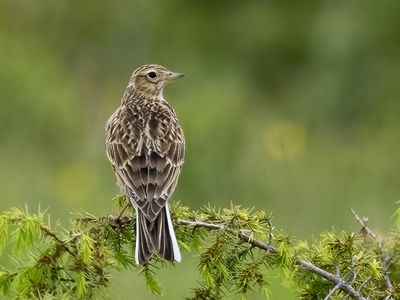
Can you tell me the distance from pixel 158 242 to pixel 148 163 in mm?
1164

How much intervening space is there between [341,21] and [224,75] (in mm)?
1631

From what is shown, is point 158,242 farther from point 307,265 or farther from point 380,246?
point 380,246

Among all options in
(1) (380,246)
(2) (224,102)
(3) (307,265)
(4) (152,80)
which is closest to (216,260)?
(3) (307,265)

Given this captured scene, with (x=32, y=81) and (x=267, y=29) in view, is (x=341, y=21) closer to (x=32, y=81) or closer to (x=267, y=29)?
(x=267, y=29)

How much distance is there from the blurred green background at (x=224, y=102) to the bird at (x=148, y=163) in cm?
97

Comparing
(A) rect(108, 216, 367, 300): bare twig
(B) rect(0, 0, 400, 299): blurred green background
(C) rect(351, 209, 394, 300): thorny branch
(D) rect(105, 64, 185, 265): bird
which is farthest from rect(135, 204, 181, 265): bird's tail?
(B) rect(0, 0, 400, 299): blurred green background

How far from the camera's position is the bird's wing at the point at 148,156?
6027 mm

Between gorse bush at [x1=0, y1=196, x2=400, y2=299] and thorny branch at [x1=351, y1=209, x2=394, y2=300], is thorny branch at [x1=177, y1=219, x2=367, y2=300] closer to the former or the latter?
gorse bush at [x1=0, y1=196, x2=400, y2=299]

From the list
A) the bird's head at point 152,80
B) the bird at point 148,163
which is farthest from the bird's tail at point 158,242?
the bird's head at point 152,80

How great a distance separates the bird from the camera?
533 centimetres

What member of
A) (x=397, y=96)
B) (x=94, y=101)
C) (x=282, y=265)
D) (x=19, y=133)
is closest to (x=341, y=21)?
(x=397, y=96)

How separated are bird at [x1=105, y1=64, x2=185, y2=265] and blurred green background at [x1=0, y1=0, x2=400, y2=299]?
3.19 ft

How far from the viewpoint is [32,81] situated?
1299 centimetres

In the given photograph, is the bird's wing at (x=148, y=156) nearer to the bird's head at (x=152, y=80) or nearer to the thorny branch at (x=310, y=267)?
the thorny branch at (x=310, y=267)
